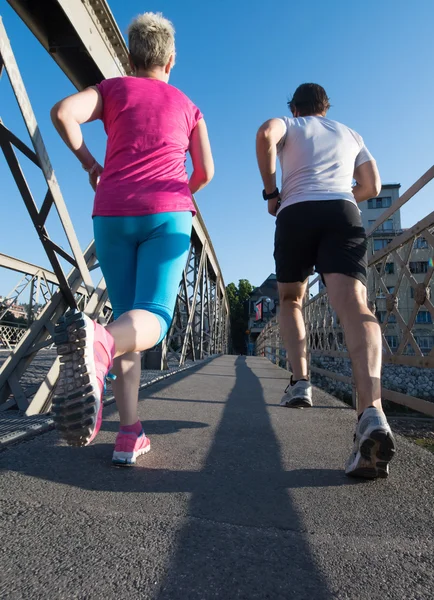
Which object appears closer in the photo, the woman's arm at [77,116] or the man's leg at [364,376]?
the man's leg at [364,376]

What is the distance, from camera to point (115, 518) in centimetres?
115

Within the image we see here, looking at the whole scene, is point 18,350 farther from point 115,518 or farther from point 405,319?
point 405,319

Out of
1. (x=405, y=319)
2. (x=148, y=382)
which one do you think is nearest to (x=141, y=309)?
(x=405, y=319)

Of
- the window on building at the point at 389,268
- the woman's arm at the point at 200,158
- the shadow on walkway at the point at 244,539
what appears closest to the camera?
the shadow on walkway at the point at 244,539

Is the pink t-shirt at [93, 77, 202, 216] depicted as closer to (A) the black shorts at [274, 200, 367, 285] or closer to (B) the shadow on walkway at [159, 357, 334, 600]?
(A) the black shorts at [274, 200, 367, 285]

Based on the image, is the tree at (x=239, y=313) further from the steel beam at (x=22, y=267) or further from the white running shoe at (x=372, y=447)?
the white running shoe at (x=372, y=447)

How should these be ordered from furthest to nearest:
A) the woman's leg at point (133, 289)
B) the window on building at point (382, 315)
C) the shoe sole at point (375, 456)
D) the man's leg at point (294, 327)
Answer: the window on building at point (382, 315)
the man's leg at point (294, 327)
the shoe sole at point (375, 456)
the woman's leg at point (133, 289)

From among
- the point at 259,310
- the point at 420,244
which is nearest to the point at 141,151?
the point at 420,244

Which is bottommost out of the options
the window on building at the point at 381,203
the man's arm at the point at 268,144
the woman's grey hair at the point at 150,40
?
the man's arm at the point at 268,144

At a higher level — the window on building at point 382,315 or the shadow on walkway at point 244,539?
the window on building at point 382,315

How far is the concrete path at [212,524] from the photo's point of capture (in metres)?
0.87

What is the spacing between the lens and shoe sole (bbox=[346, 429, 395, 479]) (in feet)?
4.77

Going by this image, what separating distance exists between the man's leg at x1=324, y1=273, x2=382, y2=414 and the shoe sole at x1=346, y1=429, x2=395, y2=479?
0.51ft

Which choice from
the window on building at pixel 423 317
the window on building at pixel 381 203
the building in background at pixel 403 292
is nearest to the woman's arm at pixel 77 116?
the building in background at pixel 403 292
